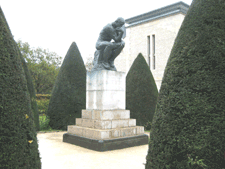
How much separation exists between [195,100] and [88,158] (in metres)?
4.12

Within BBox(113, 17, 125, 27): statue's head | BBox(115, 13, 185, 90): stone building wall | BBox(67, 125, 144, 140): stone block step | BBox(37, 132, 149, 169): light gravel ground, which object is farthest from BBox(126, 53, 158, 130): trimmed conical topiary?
BBox(115, 13, 185, 90): stone building wall

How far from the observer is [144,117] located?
11062 millimetres

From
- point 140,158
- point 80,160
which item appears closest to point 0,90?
point 80,160

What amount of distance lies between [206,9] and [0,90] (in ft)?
9.31

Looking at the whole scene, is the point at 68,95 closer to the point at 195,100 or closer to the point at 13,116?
the point at 13,116

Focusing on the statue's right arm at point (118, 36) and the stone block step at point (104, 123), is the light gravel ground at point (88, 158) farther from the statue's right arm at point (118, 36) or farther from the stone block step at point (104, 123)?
the statue's right arm at point (118, 36)

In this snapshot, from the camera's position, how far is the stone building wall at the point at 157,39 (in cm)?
2214

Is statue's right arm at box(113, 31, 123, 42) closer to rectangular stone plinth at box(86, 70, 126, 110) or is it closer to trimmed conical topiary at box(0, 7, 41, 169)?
rectangular stone plinth at box(86, 70, 126, 110)

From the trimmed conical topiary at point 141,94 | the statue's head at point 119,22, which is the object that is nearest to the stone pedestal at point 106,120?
the statue's head at point 119,22

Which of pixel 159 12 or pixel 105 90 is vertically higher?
pixel 159 12

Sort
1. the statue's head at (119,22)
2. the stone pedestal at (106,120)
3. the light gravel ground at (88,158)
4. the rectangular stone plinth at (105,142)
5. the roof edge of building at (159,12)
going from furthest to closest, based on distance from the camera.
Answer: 1. the roof edge of building at (159,12)
2. the statue's head at (119,22)
3. the stone pedestal at (106,120)
4. the rectangular stone plinth at (105,142)
5. the light gravel ground at (88,158)

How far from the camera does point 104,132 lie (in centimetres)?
674

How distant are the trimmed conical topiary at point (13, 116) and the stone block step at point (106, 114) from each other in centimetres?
461

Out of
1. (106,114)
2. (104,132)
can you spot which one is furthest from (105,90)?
(104,132)
